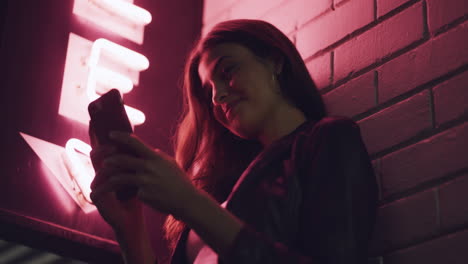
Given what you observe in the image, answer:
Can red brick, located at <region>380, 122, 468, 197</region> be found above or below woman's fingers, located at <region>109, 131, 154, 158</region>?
above

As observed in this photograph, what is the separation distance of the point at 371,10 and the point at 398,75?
0.27 metres

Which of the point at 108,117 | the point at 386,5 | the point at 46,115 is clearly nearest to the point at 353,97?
the point at 386,5

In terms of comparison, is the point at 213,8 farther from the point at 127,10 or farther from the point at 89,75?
the point at 89,75

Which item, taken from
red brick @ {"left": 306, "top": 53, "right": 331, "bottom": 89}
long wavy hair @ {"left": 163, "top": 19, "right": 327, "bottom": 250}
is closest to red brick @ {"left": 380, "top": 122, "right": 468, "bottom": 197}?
long wavy hair @ {"left": 163, "top": 19, "right": 327, "bottom": 250}

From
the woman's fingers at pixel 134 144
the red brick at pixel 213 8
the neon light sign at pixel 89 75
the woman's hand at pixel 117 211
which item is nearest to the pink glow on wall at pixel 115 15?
the neon light sign at pixel 89 75

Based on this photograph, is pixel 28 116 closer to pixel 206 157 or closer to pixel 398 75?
pixel 206 157

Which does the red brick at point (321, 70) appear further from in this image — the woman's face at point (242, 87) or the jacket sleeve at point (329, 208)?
the jacket sleeve at point (329, 208)

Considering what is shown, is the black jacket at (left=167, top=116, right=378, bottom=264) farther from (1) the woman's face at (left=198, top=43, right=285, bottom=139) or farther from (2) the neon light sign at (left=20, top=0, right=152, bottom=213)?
(2) the neon light sign at (left=20, top=0, right=152, bottom=213)

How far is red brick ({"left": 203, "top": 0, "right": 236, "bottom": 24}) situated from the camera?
265 centimetres

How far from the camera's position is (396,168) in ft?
5.43

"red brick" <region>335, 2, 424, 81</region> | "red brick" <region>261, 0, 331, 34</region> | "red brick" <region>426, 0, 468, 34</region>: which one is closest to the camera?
"red brick" <region>426, 0, 468, 34</region>

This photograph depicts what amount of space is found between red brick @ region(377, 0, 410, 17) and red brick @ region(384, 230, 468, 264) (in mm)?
705

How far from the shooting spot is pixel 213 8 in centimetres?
274

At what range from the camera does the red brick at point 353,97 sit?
1.81 metres
